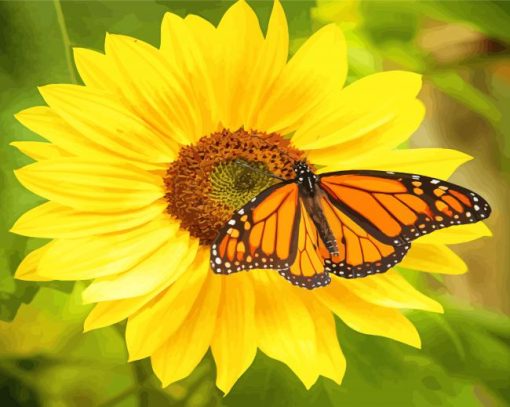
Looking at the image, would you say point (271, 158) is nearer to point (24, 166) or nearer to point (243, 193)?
point (243, 193)

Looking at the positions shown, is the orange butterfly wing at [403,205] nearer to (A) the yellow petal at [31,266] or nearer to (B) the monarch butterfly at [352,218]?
(B) the monarch butterfly at [352,218]

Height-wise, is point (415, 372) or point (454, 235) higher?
point (454, 235)

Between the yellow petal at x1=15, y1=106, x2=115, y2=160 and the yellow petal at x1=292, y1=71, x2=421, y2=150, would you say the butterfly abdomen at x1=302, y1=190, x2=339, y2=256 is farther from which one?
the yellow petal at x1=15, y1=106, x2=115, y2=160

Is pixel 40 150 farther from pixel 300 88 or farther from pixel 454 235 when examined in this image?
pixel 454 235

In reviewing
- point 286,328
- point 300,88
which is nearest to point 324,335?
point 286,328

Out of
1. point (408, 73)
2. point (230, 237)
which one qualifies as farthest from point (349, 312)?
point (408, 73)

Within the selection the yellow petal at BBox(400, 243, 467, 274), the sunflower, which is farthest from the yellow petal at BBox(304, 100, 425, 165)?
the yellow petal at BBox(400, 243, 467, 274)

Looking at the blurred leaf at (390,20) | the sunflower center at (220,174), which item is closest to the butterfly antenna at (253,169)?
the sunflower center at (220,174)
